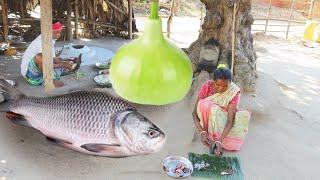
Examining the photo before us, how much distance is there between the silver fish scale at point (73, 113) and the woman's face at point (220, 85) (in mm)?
937

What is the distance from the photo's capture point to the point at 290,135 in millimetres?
5066

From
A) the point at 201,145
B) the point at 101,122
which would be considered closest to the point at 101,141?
the point at 101,122

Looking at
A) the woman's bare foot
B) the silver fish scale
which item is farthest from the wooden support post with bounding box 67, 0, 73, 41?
the silver fish scale

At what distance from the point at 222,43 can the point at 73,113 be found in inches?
121

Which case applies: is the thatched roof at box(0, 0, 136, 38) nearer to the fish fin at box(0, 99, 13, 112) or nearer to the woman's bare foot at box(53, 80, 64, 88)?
the woman's bare foot at box(53, 80, 64, 88)

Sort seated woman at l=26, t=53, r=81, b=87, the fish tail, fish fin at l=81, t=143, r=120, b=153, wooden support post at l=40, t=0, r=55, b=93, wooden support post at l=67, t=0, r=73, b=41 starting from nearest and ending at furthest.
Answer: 1. fish fin at l=81, t=143, r=120, b=153
2. the fish tail
3. wooden support post at l=40, t=0, r=55, b=93
4. seated woman at l=26, t=53, r=81, b=87
5. wooden support post at l=67, t=0, r=73, b=41

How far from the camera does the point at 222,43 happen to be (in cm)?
598

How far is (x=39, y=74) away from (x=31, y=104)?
6.01 feet

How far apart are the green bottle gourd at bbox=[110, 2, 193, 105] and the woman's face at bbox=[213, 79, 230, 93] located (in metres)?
2.72

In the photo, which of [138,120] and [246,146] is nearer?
[138,120]

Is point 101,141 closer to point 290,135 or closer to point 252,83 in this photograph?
point 290,135

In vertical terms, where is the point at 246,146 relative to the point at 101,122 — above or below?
below

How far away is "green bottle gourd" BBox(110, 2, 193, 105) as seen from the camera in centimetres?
107

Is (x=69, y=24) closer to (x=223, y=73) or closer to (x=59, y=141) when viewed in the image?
(x=59, y=141)
